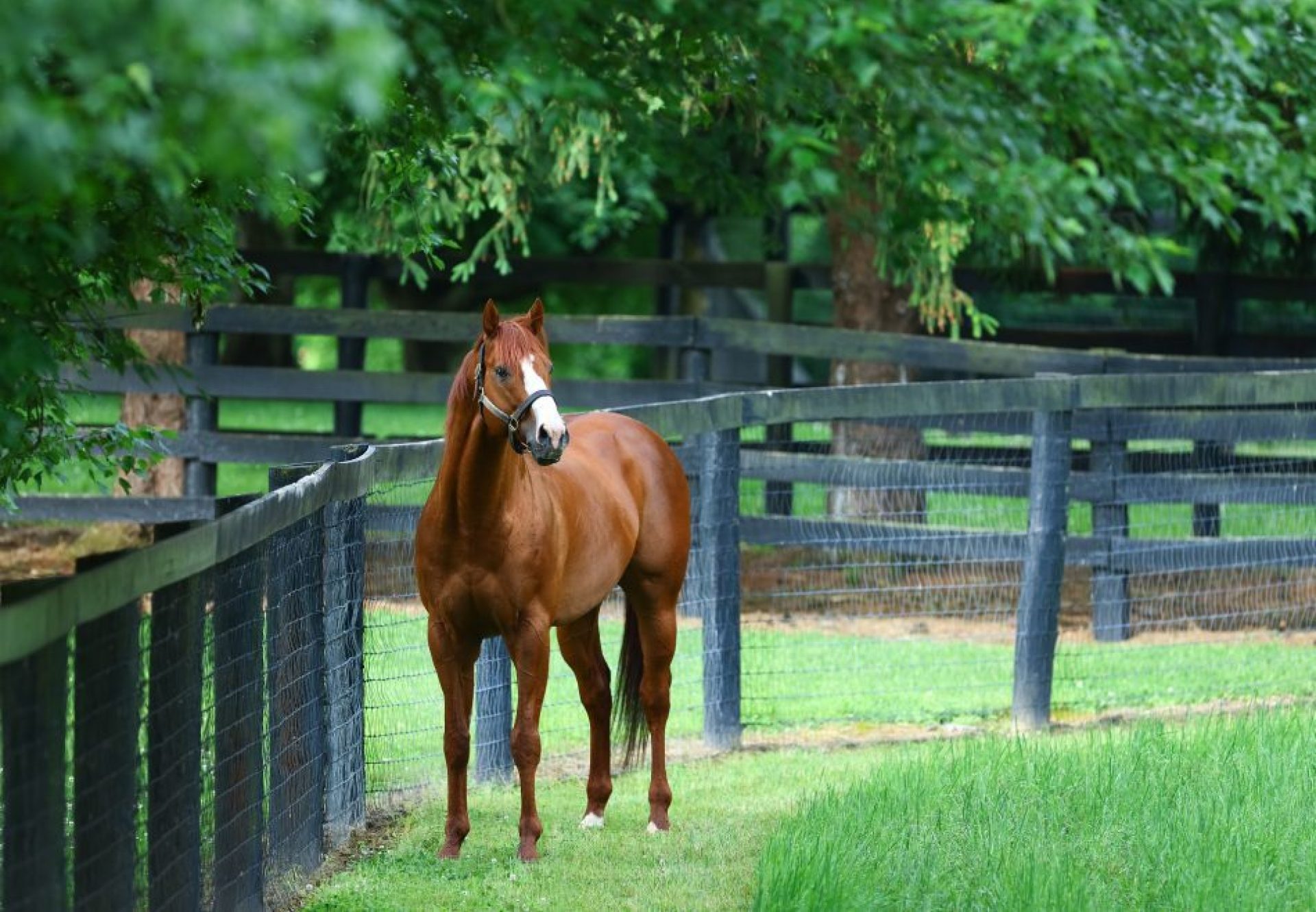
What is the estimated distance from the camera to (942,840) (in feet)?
19.0

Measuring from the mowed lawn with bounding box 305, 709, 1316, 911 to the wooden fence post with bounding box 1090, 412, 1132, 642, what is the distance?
342 cm

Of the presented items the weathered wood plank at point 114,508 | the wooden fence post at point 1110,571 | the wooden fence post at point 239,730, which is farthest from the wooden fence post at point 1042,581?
the weathered wood plank at point 114,508

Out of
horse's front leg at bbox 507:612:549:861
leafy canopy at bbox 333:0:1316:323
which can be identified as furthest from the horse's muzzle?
leafy canopy at bbox 333:0:1316:323

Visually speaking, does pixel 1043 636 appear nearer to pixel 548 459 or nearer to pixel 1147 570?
pixel 1147 570

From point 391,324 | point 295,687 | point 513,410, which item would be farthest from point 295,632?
point 391,324

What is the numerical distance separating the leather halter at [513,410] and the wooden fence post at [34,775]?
7.74 ft

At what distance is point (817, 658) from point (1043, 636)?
2.00 m

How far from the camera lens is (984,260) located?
1562 cm

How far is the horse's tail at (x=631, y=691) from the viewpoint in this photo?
7.11 meters

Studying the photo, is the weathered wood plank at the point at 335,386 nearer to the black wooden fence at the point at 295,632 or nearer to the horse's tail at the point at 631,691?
the black wooden fence at the point at 295,632

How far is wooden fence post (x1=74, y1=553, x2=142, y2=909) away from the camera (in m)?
3.69

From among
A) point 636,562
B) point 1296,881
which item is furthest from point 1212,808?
point 636,562

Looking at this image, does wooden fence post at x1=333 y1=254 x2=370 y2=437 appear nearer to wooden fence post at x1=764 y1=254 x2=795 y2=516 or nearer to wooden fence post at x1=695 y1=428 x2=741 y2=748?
wooden fence post at x1=764 y1=254 x2=795 y2=516

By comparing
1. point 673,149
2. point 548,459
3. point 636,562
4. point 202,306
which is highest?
point 673,149
